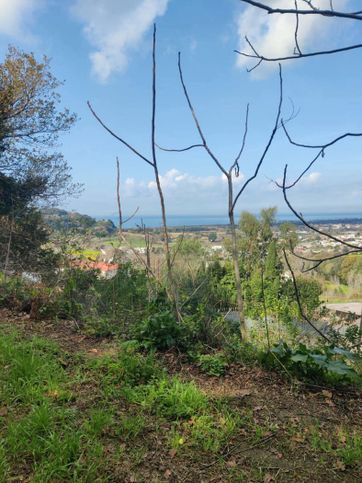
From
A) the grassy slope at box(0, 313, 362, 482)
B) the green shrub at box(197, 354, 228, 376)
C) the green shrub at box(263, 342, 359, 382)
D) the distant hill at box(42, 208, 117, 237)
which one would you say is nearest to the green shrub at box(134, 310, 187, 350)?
the grassy slope at box(0, 313, 362, 482)

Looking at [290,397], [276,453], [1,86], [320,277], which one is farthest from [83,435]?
[320,277]

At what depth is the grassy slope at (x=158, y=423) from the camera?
5.85 ft

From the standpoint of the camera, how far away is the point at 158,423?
2135mm

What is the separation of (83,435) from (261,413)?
109cm

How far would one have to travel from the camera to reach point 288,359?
9.52 feet

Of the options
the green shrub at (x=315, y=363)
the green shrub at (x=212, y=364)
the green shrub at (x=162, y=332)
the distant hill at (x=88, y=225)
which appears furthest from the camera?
the distant hill at (x=88, y=225)

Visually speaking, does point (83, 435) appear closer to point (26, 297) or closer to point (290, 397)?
point (290, 397)

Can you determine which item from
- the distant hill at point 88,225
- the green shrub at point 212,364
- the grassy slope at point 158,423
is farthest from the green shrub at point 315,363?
the distant hill at point 88,225

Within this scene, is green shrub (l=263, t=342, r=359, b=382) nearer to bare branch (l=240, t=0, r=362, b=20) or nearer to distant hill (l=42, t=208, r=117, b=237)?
bare branch (l=240, t=0, r=362, b=20)

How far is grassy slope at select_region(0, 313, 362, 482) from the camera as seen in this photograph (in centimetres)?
178

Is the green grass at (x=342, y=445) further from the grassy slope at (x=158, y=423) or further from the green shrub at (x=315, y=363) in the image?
the green shrub at (x=315, y=363)

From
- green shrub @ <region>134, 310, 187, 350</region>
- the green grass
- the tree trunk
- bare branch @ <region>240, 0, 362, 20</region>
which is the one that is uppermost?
bare branch @ <region>240, 0, 362, 20</region>

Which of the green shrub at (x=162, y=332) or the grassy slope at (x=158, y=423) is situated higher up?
the green shrub at (x=162, y=332)

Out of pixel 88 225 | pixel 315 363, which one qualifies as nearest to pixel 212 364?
pixel 315 363
